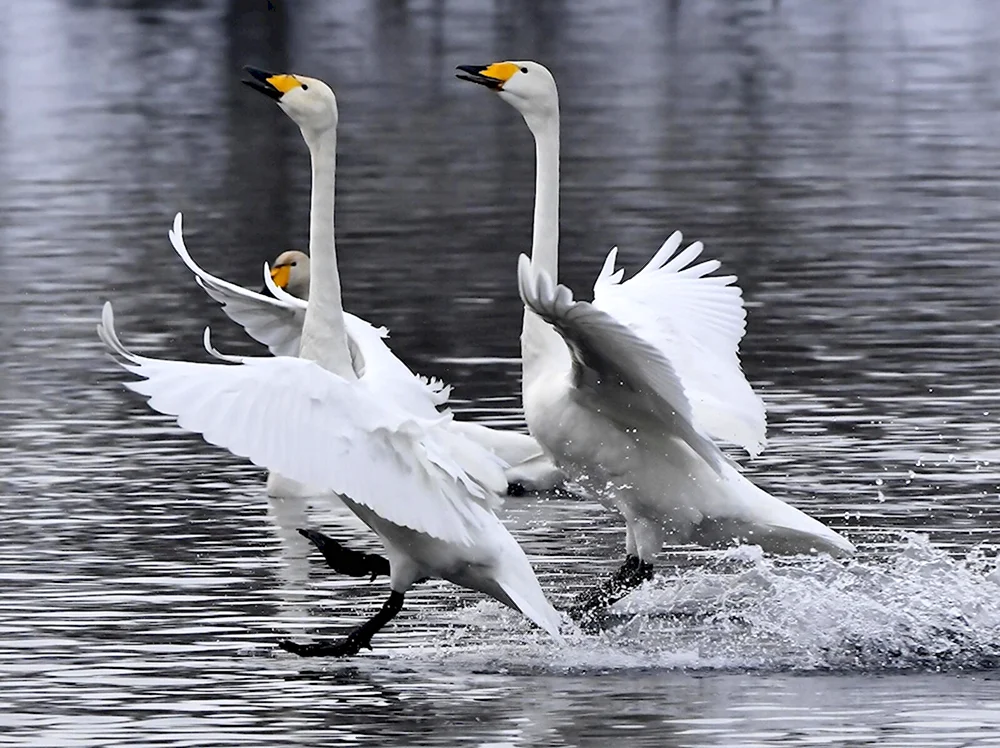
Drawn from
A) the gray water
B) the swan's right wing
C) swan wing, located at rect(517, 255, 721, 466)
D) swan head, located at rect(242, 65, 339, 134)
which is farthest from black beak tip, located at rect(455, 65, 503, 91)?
Answer: the gray water

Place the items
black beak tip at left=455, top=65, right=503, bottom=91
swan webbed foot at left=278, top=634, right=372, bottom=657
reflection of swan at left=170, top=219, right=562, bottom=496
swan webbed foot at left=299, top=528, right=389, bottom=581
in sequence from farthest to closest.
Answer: reflection of swan at left=170, top=219, right=562, bottom=496 < black beak tip at left=455, top=65, right=503, bottom=91 < swan webbed foot at left=299, top=528, right=389, bottom=581 < swan webbed foot at left=278, top=634, right=372, bottom=657

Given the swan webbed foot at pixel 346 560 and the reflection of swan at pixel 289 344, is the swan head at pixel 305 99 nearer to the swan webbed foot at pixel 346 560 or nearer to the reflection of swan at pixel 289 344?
the reflection of swan at pixel 289 344

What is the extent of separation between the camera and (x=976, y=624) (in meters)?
10.6

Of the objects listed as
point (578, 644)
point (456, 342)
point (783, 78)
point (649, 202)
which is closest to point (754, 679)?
point (578, 644)

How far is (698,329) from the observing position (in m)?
12.5

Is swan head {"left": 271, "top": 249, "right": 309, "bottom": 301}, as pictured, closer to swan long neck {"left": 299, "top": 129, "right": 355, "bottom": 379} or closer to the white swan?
the white swan

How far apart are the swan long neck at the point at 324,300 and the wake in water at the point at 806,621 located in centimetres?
123

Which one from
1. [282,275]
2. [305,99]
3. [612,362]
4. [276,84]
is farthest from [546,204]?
[282,275]

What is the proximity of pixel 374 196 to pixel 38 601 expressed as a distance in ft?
58.4

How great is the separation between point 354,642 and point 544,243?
83.7 inches

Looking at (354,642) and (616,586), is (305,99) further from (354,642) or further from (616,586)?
(616,586)

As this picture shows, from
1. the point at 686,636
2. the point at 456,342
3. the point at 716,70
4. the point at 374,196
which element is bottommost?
the point at 716,70

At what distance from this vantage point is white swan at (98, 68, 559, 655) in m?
9.82

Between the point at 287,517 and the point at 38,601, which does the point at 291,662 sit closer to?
the point at 38,601
